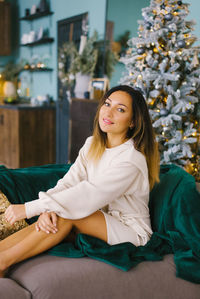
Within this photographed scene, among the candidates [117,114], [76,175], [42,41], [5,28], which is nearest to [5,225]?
[76,175]

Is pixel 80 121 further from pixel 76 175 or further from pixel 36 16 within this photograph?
pixel 36 16

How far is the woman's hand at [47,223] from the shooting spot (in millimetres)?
1412

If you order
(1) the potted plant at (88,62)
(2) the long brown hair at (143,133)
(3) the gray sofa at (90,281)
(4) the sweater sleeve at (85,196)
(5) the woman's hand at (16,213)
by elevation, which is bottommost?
(3) the gray sofa at (90,281)

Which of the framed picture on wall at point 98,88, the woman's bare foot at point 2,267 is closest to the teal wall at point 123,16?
the framed picture on wall at point 98,88

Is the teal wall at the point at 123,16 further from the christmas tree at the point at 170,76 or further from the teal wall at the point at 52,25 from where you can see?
the christmas tree at the point at 170,76

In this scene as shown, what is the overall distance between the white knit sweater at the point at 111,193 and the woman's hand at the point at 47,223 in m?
0.03

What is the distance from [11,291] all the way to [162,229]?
0.81 m

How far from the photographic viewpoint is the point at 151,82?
2535mm

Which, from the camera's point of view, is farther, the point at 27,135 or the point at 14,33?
the point at 14,33

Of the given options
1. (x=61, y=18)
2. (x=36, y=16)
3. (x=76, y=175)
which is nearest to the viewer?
(x=76, y=175)

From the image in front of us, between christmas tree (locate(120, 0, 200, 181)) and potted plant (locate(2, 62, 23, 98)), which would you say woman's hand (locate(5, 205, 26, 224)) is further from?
potted plant (locate(2, 62, 23, 98))

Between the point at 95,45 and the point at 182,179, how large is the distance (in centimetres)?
254

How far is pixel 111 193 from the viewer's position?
1488 millimetres

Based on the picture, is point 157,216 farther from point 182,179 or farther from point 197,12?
point 197,12
